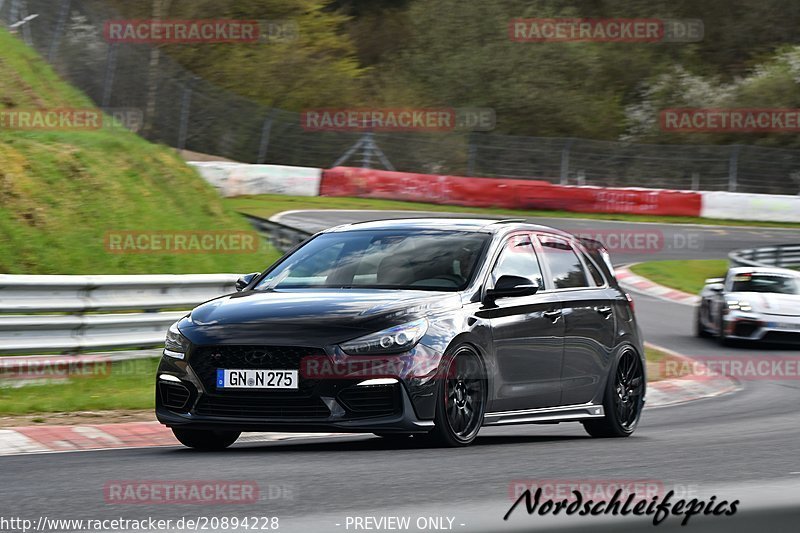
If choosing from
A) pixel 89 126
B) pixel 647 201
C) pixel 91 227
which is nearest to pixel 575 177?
pixel 647 201

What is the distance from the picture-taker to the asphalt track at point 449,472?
3.17 m

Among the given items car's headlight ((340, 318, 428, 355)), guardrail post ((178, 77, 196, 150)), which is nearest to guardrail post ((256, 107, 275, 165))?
guardrail post ((178, 77, 196, 150))

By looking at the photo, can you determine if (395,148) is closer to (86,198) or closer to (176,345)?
(86,198)

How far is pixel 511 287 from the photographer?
335 inches

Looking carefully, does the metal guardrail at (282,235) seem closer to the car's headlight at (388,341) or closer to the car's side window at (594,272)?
the car's side window at (594,272)

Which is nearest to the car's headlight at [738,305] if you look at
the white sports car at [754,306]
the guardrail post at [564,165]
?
the white sports car at [754,306]

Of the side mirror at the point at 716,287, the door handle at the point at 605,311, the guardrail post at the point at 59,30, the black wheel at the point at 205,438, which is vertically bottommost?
the black wheel at the point at 205,438

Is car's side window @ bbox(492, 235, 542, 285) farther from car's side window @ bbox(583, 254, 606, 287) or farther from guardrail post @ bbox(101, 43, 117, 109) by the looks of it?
guardrail post @ bbox(101, 43, 117, 109)

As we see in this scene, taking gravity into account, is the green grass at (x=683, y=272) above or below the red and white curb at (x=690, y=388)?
above

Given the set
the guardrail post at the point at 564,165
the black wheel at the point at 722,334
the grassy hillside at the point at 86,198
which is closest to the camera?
the grassy hillside at the point at 86,198

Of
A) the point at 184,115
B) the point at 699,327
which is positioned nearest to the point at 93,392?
the point at 699,327

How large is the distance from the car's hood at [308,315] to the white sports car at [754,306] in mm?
12455

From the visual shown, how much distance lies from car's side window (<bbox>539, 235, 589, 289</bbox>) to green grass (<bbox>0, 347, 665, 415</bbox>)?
11.2ft

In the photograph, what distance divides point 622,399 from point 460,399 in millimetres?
2513
